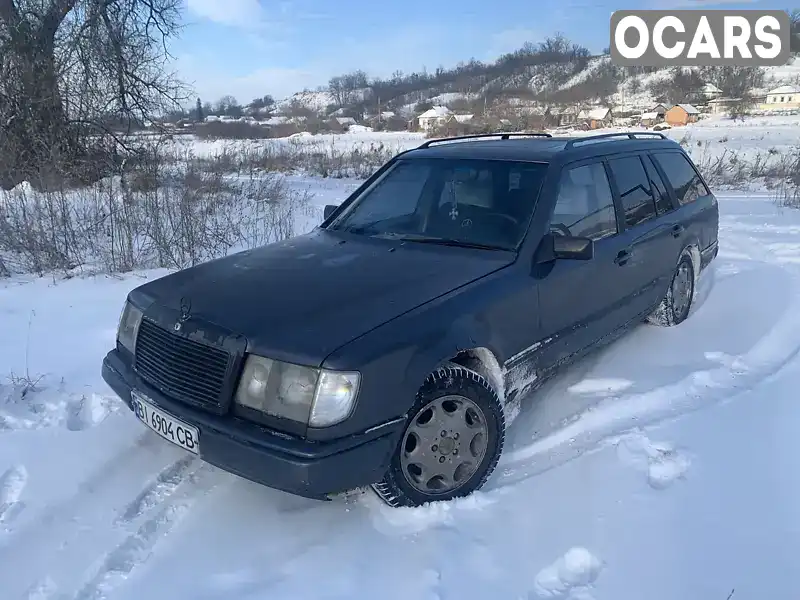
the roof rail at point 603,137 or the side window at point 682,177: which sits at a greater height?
the roof rail at point 603,137

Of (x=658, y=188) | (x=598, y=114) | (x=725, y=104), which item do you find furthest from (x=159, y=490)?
(x=725, y=104)

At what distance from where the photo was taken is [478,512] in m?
2.70

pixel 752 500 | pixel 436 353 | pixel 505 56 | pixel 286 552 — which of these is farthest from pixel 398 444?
pixel 505 56

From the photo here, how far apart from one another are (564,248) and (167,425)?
215 centimetres

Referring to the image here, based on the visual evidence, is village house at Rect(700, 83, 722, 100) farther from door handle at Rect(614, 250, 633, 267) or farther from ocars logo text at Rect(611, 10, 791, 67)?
door handle at Rect(614, 250, 633, 267)

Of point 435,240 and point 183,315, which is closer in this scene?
point 183,315

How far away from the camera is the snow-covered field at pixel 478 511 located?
2.29 meters

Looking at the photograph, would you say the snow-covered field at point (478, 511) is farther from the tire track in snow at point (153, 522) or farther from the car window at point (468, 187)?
the car window at point (468, 187)

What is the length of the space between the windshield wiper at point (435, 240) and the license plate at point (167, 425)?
1625mm

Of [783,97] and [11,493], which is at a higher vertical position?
[783,97]

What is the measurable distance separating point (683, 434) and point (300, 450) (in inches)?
84.6

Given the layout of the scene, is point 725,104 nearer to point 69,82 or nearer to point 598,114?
point 598,114

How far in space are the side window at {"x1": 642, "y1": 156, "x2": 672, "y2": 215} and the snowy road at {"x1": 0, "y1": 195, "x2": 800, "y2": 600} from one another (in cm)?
138

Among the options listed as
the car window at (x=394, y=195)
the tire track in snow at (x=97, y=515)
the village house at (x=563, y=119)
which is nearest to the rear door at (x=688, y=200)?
the car window at (x=394, y=195)
